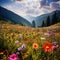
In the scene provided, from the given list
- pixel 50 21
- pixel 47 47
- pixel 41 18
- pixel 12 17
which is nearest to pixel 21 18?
pixel 12 17

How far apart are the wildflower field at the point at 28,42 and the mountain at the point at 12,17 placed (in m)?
0.08

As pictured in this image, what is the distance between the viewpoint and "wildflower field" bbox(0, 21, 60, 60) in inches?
152

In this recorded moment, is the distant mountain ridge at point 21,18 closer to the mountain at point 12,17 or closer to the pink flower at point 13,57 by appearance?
the mountain at point 12,17

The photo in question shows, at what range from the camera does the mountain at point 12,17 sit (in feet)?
14.1

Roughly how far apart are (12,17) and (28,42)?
61 centimetres

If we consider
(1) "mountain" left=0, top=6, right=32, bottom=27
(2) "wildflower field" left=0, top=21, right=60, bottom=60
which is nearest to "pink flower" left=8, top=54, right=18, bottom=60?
(2) "wildflower field" left=0, top=21, right=60, bottom=60

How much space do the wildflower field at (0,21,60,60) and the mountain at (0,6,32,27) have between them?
0.28ft

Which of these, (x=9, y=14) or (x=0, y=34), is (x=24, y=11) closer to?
(x=9, y=14)

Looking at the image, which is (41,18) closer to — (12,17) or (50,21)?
(50,21)

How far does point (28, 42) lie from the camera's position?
404 cm

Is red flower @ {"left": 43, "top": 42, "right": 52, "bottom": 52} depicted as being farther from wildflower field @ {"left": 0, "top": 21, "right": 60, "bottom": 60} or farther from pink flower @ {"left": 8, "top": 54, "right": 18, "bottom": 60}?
pink flower @ {"left": 8, "top": 54, "right": 18, "bottom": 60}

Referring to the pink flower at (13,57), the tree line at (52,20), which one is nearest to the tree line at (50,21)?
the tree line at (52,20)

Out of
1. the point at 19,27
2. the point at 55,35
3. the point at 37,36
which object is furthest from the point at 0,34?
the point at 55,35

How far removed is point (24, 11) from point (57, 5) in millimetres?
544
